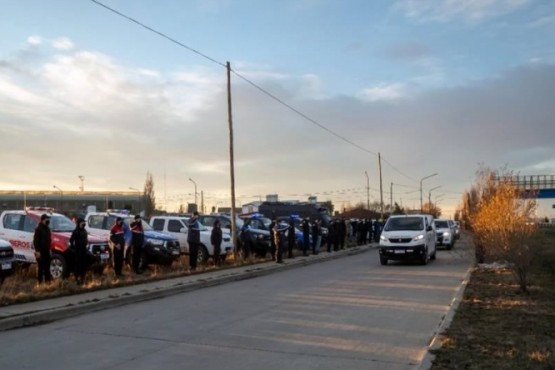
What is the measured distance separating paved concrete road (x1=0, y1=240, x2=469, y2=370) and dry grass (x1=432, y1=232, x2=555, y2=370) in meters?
0.47

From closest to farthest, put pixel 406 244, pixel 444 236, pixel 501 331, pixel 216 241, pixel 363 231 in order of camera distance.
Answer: pixel 501 331, pixel 216 241, pixel 406 244, pixel 444 236, pixel 363 231

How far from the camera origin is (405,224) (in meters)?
25.5

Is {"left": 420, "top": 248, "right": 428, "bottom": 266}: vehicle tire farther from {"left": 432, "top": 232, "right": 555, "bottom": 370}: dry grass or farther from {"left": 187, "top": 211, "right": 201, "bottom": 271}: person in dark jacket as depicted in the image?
{"left": 187, "top": 211, "right": 201, "bottom": 271}: person in dark jacket

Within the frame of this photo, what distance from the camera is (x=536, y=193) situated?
18.2 metres

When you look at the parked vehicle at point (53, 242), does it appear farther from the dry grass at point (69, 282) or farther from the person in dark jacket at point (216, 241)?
the person in dark jacket at point (216, 241)

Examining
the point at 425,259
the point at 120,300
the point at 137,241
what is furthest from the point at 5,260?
the point at 425,259

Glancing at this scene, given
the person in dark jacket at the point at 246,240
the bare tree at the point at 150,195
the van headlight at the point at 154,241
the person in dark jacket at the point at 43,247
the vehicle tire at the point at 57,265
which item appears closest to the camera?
the person in dark jacket at the point at 43,247

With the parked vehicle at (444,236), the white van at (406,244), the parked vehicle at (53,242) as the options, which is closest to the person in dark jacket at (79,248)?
the parked vehicle at (53,242)

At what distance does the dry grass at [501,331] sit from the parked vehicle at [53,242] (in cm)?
992

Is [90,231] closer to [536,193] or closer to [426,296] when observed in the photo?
[426,296]

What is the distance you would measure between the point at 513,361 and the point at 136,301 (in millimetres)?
8666

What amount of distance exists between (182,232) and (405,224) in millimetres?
9186

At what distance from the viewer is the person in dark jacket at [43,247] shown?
14.4 meters

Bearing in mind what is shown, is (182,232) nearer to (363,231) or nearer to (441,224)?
(441,224)
